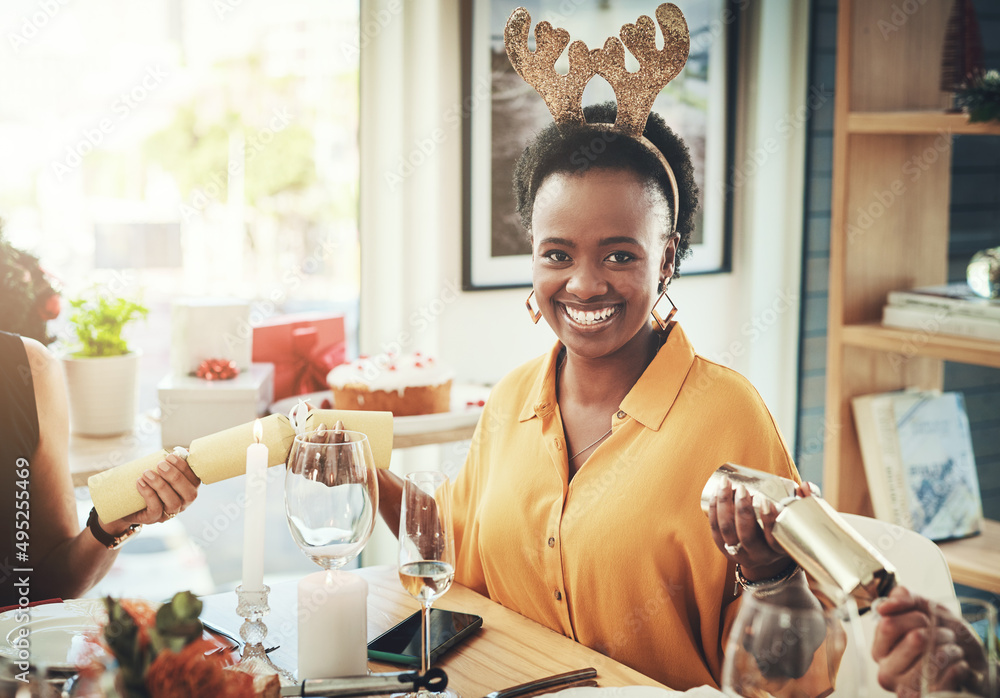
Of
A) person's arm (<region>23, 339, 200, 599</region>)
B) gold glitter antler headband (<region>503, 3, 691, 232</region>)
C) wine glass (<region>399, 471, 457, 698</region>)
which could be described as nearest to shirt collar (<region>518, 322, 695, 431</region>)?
gold glitter antler headband (<region>503, 3, 691, 232</region>)

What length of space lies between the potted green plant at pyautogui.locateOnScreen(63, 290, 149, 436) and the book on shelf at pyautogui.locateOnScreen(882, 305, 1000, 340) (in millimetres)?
1737

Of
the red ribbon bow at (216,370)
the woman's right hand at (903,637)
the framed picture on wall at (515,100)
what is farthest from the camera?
the framed picture on wall at (515,100)

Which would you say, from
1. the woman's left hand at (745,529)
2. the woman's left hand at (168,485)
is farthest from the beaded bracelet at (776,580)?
the woman's left hand at (168,485)

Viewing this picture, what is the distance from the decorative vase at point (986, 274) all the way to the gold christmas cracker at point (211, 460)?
1.49m

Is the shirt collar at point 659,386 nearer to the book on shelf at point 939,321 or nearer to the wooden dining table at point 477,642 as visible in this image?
the wooden dining table at point 477,642

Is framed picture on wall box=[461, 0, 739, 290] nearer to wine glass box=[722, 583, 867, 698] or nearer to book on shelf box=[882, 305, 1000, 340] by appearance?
book on shelf box=[882, 305, 1000, 340]

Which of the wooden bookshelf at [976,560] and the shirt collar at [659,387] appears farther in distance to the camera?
the wooden bookshelf at [976,560]

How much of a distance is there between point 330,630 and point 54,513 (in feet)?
2.44

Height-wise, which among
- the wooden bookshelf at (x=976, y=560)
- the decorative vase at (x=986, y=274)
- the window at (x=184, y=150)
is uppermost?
the window at (x=184, y=150)

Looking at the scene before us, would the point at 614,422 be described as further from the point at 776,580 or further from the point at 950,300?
the point at 950,300

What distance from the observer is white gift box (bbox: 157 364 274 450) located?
6.59 feet

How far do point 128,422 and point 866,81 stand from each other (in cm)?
184

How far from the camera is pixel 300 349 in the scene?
2.52m

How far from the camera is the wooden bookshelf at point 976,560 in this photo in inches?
77.5
